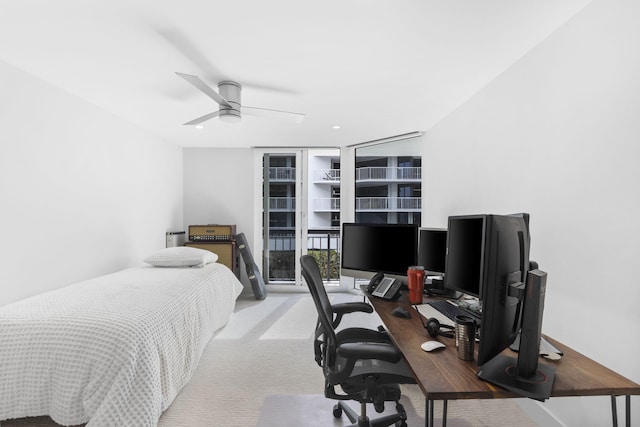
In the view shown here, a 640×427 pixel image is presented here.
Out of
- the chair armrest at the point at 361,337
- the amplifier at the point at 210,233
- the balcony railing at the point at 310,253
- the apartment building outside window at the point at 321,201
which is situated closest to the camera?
the chair armrest at the point at 361,337

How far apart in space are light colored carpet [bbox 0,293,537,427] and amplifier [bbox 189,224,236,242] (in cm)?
165

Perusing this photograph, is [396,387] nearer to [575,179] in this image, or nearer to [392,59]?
[575,179]

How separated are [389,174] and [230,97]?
285 centimetres

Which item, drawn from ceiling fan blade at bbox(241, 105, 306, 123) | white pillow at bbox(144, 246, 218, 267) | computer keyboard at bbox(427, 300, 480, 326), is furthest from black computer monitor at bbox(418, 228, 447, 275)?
white pillow at bbox(144, 246, 218, 267)

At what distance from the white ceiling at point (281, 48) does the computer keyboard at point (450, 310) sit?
165 cm

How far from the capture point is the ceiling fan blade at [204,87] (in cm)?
226

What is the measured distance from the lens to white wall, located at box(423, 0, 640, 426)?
1537 mm

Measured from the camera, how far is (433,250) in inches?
104

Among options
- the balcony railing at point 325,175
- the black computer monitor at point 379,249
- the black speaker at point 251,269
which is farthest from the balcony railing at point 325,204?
the black computer monitor at point 379,249

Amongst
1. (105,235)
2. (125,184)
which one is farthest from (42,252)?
(125,184)

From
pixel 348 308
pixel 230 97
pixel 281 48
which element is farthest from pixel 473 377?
pixel 230 97

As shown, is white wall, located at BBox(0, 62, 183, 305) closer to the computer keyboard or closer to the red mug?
the red mug

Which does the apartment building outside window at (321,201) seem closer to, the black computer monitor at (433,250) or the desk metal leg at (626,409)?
the black computer monitor at (433,250)

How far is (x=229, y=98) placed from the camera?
111 inches
